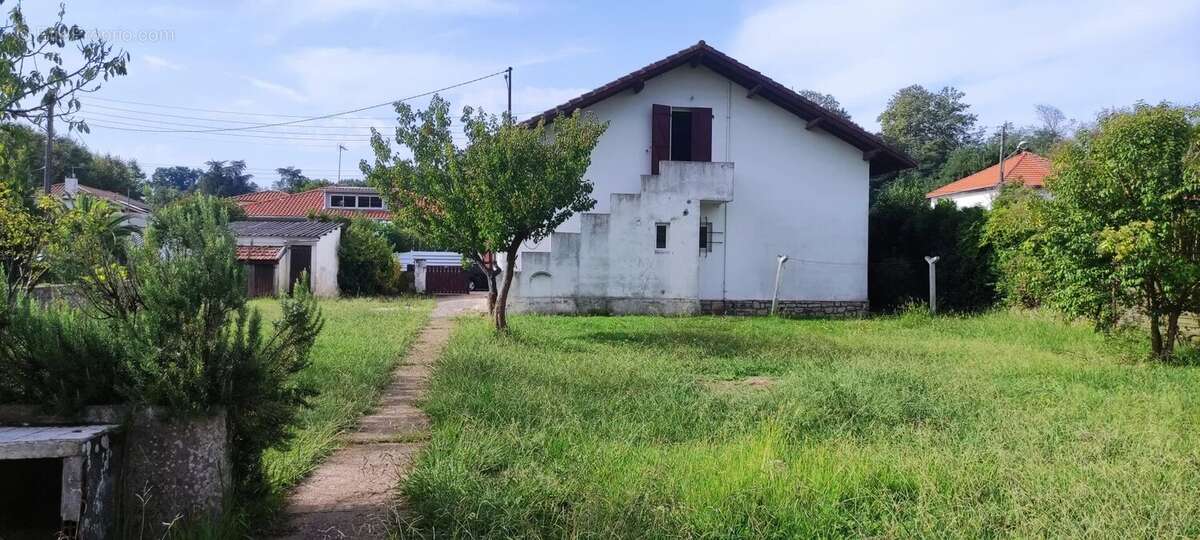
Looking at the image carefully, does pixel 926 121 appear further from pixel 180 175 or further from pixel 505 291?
pixel 180 175

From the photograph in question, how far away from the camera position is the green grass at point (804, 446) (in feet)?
13.9

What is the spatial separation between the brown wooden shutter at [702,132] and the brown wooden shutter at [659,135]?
0.62m

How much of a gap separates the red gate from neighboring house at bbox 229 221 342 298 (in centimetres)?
389

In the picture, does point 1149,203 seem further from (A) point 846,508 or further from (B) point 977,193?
(B) point 977,193

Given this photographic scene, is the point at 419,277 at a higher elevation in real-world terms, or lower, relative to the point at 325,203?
lower

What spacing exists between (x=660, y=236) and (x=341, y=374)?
1041 centimetres

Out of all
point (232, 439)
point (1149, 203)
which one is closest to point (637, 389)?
point (232, 439)

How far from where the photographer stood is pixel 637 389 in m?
8.00

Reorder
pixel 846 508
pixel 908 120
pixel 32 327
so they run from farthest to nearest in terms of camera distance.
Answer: pixel 908 120 → pixel 846 508 → pixel 32 327

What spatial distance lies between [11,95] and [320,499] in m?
3.21

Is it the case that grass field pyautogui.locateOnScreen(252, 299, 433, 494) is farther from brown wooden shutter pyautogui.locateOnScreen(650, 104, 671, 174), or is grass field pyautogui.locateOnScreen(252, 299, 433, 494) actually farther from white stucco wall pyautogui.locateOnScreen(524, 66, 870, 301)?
brown wooden shutter pyautogui.locateOnScreen(650, 104, 671, 174)

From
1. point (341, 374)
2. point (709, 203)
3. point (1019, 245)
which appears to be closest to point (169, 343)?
point (341, 374)

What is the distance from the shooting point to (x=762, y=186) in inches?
737

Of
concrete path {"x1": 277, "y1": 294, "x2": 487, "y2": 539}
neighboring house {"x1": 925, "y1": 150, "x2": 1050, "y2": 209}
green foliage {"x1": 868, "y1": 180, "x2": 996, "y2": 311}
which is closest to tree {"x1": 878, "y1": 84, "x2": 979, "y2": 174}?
neighboring house {"x1": 925, "y1": 150, "x2": 1050, "y2": 209}
